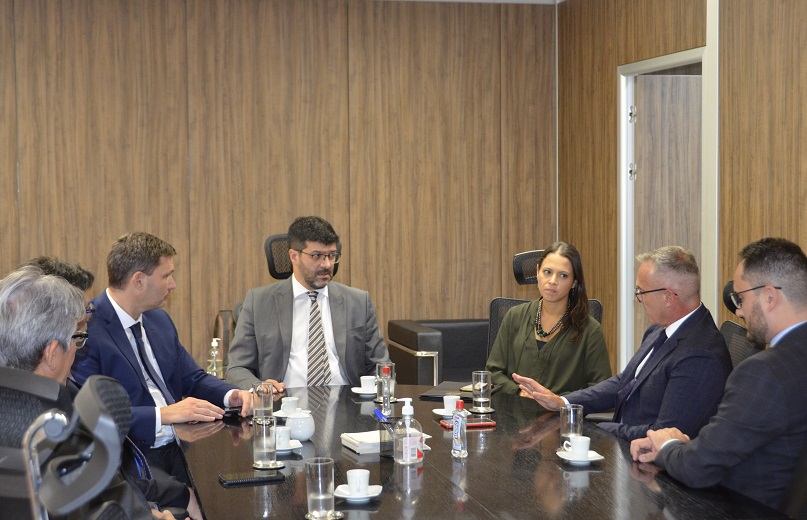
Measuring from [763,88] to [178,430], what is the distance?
12.5 feet

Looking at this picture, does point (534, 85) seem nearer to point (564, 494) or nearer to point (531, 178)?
point (531, 178)

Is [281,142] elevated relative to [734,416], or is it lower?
elevated

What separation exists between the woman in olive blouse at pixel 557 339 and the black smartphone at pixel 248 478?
1960 mm

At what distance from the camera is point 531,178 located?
8094mm

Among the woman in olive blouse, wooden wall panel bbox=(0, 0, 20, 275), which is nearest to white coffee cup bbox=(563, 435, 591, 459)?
the woman in olive blouse

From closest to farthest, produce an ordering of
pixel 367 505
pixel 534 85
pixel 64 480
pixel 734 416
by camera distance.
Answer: pixel 64 480 < pixel 367 505 < pixel 734 416 < pixel 534 85

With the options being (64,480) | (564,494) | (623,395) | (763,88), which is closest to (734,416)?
(564,494)

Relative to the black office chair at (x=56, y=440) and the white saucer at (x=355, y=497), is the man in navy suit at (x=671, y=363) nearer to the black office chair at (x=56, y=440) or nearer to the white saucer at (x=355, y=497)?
the white saucer at (x=355, y=497)

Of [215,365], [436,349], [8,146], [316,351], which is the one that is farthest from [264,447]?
[8,146]

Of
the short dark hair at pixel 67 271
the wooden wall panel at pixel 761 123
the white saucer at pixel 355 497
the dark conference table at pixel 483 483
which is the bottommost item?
the dark conference table at pixel 483 483

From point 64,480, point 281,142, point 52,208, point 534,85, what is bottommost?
point 64,480

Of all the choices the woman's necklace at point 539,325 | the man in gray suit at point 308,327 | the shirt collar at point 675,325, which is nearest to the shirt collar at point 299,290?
the man in gray suit at point 308,327

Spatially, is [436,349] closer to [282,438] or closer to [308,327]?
[308,327]

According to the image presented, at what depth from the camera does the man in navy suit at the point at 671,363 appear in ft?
11.1
